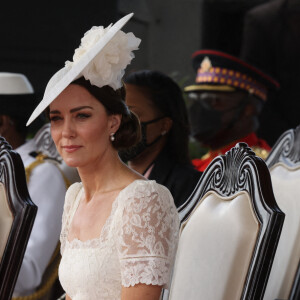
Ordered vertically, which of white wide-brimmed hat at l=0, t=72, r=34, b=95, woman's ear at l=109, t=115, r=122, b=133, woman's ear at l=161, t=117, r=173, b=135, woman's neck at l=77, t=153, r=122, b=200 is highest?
white wide-brimmed hat at l=0, t=72, r=34, b=95

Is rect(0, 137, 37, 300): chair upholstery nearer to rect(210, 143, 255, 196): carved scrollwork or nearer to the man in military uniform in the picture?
rect(210, 143, 255, 196): carved scrollwork

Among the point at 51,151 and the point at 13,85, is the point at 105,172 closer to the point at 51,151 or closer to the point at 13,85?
the point at 51,151

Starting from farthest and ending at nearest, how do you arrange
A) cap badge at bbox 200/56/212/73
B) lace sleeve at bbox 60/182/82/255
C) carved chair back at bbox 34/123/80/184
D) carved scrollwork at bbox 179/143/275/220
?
cap badge at bbox 200/56/212/73 < carved chair back at bbox 34/123/80/184 < lace sleeve at bbox 60/182/82/255 < carved scrollwork at bbox 179/143/275/220

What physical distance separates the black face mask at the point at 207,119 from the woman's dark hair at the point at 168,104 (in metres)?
1.23

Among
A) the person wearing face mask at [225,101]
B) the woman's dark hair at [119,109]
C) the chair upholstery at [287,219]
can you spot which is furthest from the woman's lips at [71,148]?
the person wearing face mask at [225,101]

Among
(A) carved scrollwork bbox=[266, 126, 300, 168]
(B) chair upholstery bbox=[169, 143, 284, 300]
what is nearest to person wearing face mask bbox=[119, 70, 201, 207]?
(A) carved scrollwork bbox=[266, 126, 300, 168]

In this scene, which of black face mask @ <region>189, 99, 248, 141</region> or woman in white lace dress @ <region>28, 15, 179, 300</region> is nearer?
woman in white lace dress @ <region>28, 15, 179, 300</region>

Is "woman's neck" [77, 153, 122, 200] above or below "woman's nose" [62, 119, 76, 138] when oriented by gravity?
below

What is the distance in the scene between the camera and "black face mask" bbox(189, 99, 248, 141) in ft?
14.2

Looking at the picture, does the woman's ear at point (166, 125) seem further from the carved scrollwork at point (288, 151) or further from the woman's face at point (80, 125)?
the woman's face at point (80, 125)

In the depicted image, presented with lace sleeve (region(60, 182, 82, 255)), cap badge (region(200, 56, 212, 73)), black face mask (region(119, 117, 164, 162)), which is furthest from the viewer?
cap badge (region(200, 56, 212, 73))

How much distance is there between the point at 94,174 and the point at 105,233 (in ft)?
0.57

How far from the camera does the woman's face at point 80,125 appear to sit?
1.89 meters

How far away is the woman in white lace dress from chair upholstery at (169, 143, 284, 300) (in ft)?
0.42
